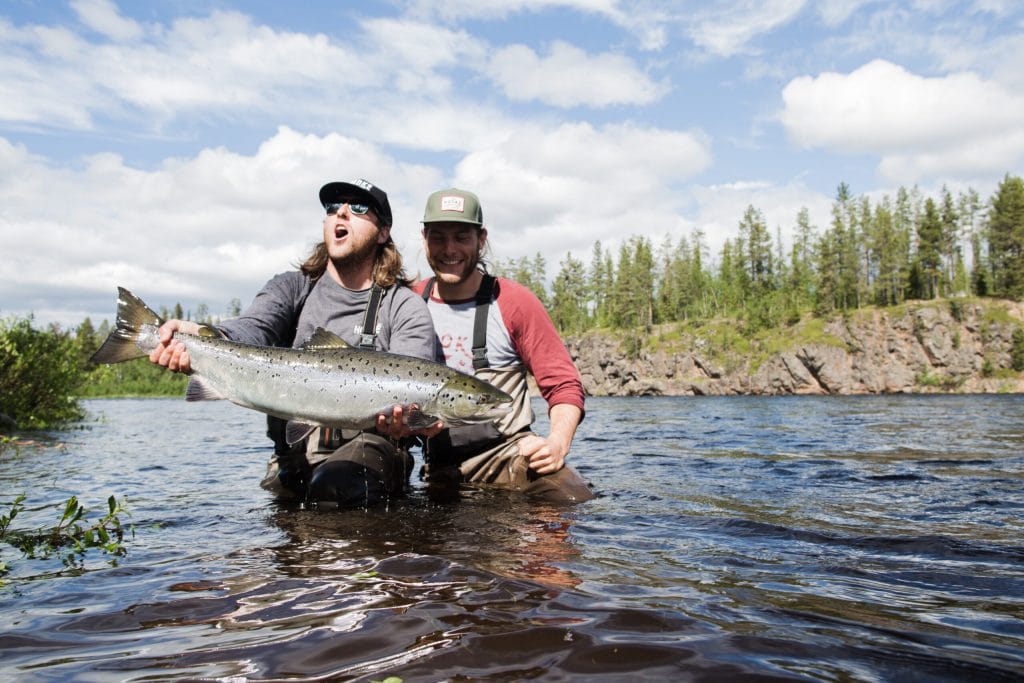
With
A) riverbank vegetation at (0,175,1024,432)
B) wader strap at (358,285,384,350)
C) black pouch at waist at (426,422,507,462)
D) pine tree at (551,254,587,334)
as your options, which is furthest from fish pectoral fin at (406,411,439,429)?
pine tree at (551,254,587,334)

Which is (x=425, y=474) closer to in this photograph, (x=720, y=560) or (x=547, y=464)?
(x=547, y=464)

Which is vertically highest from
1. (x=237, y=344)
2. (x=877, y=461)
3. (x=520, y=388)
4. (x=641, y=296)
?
(x=641, y=296)

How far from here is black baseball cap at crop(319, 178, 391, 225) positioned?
6.34 metres

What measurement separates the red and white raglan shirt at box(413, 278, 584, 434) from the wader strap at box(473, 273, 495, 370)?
0.07 metres

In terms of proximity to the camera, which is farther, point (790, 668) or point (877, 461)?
point (877, 461)

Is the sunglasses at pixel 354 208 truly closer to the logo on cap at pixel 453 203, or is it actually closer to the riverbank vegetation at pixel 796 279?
the logo on cap at pixel 453 203

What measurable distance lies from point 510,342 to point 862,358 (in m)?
93.9

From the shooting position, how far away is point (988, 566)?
4.29 meters

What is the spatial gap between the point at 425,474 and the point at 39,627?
474 centimetres

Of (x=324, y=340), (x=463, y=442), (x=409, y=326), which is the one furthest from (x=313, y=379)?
(x=463, y=442)

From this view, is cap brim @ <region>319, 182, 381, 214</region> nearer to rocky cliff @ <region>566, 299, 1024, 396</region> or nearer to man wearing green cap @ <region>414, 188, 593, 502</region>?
man wearing green cap @ <region>414, 188, 593, 502</region>

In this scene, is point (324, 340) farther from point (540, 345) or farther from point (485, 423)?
point (540, 345)

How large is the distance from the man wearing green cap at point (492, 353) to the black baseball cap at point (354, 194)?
1.59ft

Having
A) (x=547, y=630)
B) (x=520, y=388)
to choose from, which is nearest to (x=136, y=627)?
(x=547, y=630)
